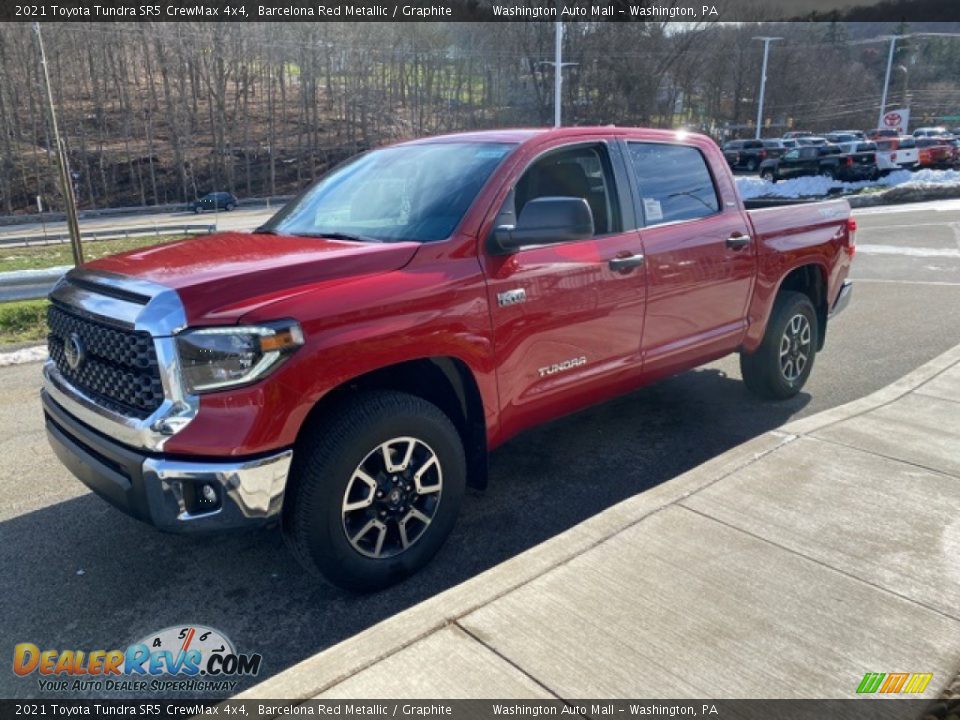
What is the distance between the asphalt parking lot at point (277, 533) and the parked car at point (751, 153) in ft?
132

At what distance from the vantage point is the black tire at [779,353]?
5395 millimetres

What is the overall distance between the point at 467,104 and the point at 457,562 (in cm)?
6840

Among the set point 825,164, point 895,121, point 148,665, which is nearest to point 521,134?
point 148,665

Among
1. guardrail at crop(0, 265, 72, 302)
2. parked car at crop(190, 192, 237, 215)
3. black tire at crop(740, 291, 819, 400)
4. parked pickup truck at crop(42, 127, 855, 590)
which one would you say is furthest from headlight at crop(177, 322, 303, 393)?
parked car at crop(190, 192, 237, 215)

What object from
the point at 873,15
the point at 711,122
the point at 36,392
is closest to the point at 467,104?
the point at 711,122

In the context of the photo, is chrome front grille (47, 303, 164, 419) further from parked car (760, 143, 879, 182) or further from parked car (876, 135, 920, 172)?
parked car (876, 135, 920, 172)

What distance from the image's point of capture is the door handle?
13.3ft

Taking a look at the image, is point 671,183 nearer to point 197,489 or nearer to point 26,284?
point 197,489

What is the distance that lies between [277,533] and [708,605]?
2198 mm

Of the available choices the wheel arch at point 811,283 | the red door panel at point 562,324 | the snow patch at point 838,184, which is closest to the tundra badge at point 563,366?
the red door panel at point 562,324

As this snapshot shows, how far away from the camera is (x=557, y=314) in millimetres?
3787

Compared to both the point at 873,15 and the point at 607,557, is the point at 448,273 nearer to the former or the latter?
the point at 607,557

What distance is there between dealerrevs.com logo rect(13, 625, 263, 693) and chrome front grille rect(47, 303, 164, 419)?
933mm

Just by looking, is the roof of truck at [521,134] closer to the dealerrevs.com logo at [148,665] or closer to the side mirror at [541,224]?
the side mirror at [541,224]
